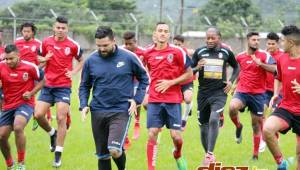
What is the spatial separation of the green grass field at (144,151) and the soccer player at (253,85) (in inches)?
26.7

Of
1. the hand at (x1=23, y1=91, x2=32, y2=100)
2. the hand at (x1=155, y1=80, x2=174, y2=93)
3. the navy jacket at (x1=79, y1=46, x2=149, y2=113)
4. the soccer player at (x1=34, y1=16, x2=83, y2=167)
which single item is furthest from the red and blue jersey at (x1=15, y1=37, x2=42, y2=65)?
the navy jacket at (x1=79, y1=46, x2=149, y2=113)

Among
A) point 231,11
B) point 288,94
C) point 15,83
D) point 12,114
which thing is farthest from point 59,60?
point 231,11

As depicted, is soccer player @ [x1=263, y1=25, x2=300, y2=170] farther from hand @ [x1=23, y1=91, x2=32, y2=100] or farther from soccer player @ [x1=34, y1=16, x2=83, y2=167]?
soccer player @ [x1=34, y1=16, x2=83, y2=167]

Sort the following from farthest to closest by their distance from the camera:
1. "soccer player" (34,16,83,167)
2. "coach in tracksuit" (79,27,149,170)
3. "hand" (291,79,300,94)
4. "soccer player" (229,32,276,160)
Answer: "soccer player" (229,32,276,160)
"soccer player" (34,16,83,167)
"hand" (291,79,300,94)
"coach in tracksuit" (79,27,149,170)

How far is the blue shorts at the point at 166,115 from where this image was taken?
9.91 meters

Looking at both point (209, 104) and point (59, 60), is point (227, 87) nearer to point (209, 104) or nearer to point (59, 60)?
point (209, 104)

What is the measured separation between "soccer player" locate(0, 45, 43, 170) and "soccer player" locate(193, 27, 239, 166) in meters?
2.77

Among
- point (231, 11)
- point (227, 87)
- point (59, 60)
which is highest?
point (59, 60)

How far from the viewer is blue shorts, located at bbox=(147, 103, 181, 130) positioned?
9.91 metres

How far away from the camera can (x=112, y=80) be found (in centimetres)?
868

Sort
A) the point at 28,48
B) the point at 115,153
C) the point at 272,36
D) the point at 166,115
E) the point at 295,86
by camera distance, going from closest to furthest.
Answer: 1. the point at 115,153
2. the point at 295,86
3. the point at 166,115
4. the point at 272,36
5. the point at 28,48

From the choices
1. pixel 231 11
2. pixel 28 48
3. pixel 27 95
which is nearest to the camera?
pixel 27 95

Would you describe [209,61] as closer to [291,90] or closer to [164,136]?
[291,90]

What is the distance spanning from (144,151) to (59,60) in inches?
95.4
